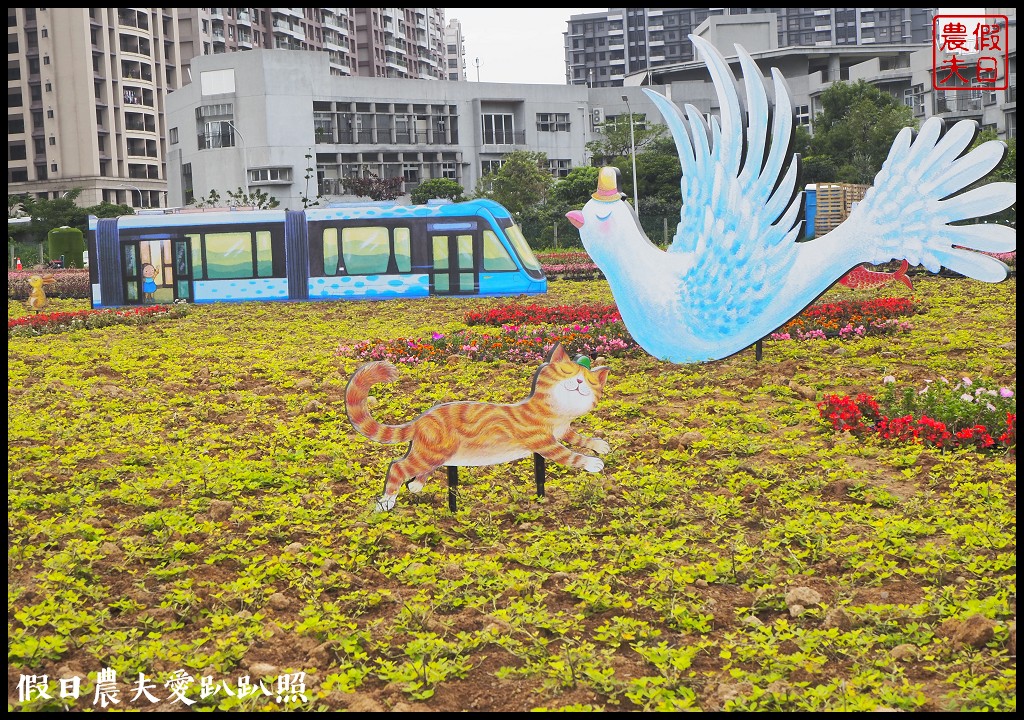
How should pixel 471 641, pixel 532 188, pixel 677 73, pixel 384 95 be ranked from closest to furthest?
pixel 471 641 < pixel 532 188 < pixel 384 95 < pixel 677 73

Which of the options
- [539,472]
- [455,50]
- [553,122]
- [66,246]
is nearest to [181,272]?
[539,472]

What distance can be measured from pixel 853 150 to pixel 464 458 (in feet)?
116

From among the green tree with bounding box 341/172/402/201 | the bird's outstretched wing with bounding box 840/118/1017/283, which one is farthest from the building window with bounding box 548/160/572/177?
the bird's outstretched wing with bounding box 840/118/1017/283

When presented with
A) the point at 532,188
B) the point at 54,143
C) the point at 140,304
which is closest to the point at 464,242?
the point at 140,304

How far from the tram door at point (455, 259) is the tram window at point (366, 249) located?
1.09m

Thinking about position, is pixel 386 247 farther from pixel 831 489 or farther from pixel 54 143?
pixel 54 143

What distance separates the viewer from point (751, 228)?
1095 centimetres

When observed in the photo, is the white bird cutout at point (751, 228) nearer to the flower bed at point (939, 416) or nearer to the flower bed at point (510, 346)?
the flower bed at point (510, 346)

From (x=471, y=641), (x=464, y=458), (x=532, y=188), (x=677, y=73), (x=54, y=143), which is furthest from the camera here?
(x=54, y=143)

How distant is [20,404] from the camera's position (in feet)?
36.0

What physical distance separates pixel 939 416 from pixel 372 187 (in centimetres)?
4740

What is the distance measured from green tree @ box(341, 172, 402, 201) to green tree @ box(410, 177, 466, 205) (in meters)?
1.88

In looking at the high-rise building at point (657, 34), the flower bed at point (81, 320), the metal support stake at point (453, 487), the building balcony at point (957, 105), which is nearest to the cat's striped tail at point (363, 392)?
the metal support stake at point (453, 487)

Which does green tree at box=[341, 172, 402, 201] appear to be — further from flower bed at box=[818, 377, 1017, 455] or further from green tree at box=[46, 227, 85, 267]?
flower bed at box=[818, 377, 1017, 455]
